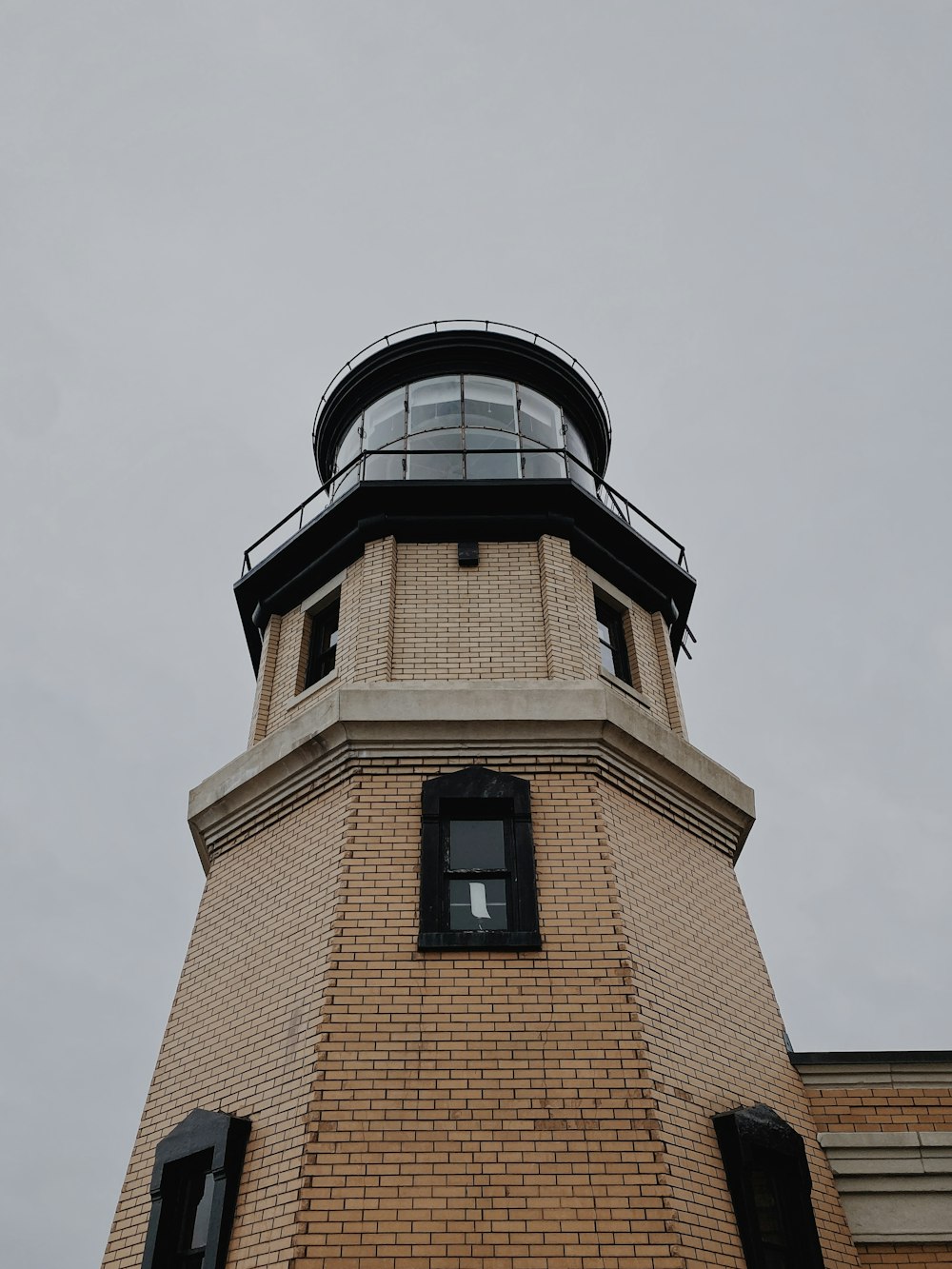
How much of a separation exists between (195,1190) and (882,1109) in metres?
6.02

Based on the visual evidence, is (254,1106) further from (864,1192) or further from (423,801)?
(864,1192)

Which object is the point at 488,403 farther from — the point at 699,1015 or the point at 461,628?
the point at 699,1015

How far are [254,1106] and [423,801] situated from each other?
2731mm

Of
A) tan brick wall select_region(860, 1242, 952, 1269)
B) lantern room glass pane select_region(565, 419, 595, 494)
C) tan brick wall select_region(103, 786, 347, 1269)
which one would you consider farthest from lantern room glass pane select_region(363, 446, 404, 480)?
tan brick wall select_region(860, 1242, 952, 1269)

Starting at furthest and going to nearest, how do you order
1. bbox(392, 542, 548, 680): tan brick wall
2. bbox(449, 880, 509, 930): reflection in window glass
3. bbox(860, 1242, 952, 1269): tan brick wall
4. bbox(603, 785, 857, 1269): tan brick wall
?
bbox(392, 542, 548, 680): tan brick wall, bbox(860, 1242, 952, 1269): tan brick wall, bbox(449, 880, 509, 930): reflection in window glass, bbox(603, 785, 857, 1269): tan brick wall

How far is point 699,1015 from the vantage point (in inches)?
343

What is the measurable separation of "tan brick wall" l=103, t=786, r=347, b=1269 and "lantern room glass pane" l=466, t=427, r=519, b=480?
5.00m

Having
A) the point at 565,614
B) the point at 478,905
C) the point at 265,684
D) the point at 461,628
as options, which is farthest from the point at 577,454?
the point at 478,905

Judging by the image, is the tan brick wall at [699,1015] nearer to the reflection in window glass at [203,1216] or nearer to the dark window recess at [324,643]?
the reflection in window glass at [203,1216]

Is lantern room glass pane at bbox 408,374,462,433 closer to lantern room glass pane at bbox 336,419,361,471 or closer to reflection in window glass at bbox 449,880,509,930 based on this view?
lantern room glass pane at bbox 336,419,361,471

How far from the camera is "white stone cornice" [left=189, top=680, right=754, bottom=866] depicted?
9.59 m

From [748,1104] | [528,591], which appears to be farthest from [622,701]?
[748,1104]

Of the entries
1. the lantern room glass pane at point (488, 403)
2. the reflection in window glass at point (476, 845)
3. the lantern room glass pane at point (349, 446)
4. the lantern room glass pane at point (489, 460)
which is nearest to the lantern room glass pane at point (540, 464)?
the lantern room glass pane at point (489, 460)

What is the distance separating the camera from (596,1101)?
747 centimetres
